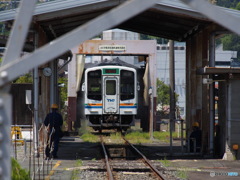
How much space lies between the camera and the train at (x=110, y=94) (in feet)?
84.1

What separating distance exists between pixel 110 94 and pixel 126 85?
94 centimetres

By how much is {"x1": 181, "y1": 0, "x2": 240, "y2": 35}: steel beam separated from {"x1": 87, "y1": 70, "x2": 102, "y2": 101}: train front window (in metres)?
21.4

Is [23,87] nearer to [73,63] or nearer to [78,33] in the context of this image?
[73,63]

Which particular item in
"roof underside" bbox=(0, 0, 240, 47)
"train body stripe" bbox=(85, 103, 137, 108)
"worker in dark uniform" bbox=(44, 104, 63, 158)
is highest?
"roof underside" bbox=(0, 0, 240, 47)

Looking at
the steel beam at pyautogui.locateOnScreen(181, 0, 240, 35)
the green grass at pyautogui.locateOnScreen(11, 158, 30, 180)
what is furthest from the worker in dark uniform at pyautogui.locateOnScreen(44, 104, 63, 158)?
the steel beam at pyautogui.locateOnScreen(181, 0, 240, 35)

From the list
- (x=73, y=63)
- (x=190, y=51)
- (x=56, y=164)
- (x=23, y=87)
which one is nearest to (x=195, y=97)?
(x=190, y=51)

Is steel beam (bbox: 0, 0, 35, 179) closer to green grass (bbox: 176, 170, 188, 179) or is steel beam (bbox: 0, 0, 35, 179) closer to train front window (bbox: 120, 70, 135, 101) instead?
green grass (bbox: 176, 170, 188, 179)

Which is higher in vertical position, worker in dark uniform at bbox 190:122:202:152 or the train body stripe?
the train body stripe

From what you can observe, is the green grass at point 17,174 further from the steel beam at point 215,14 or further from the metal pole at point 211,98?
the metal pole at point 211,98

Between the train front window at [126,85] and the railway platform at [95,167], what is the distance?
23.5 feet

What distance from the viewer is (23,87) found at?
32.2 meters

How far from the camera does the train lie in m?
25.6

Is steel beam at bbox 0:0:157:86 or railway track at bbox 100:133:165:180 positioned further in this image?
railway track at bbox 100:133:165:180

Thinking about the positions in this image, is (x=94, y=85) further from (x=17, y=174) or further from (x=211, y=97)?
(x=17, y=174)
